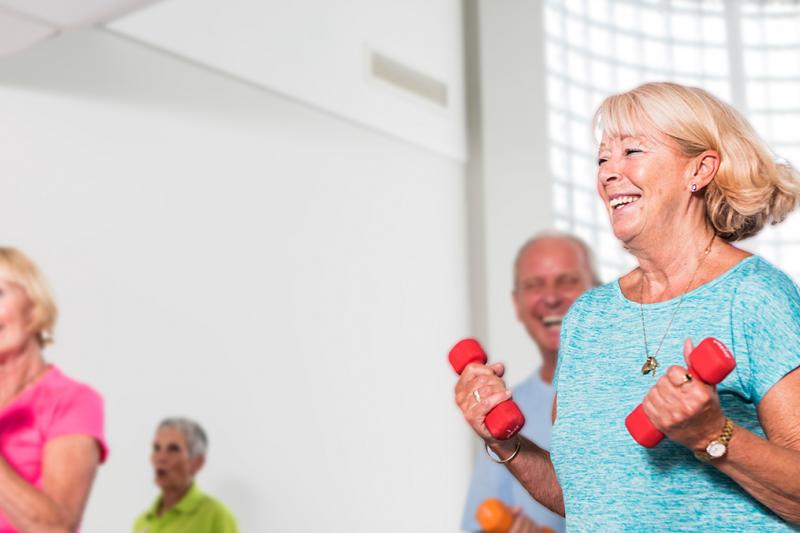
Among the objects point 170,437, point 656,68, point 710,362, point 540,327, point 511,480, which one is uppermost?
point 656,68

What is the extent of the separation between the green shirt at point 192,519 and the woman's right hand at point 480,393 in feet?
12.5

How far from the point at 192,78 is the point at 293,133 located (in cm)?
82

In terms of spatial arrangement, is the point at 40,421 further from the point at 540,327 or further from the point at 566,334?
the point at 540,327

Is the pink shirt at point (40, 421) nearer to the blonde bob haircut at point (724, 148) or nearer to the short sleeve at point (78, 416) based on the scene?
the short sleeve at point (78, 416)

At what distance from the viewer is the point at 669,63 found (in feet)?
30.3

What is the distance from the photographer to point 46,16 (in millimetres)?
4625

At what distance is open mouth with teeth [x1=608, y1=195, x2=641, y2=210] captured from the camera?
146 cm

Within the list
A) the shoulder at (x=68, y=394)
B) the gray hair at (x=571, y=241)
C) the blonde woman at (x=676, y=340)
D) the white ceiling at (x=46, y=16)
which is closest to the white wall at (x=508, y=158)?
the white ceiling at (x=46, y=16)

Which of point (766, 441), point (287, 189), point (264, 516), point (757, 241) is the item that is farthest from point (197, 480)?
point (757, 241)

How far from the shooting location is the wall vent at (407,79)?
7.31 m

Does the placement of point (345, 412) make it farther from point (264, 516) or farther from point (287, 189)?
point (287, 189)

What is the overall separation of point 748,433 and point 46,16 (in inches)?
161

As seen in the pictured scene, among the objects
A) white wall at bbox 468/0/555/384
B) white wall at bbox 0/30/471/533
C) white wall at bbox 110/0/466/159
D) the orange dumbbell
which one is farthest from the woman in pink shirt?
white wall at bbox 468/0/555/384

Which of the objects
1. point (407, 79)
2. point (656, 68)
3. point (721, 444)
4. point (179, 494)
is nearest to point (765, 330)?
point (721, 444)
